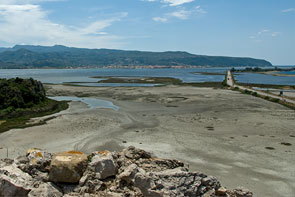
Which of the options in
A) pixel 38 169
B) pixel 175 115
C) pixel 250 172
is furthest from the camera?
pixel 175 115

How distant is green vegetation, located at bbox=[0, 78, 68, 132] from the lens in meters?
38.2

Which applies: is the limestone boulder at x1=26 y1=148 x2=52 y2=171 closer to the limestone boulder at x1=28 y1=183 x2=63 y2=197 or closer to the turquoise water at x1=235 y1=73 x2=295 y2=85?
the limestone boulder at x1=28 y1=183 x2=63 y2=197

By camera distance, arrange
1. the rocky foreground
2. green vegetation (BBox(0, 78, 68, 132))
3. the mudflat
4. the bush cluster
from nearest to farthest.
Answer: the rocky foreground
the mudflat
green vegetation (BBox(0, 78, 68, 132))
the bush cluster

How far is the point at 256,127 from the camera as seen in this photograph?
1369 inches

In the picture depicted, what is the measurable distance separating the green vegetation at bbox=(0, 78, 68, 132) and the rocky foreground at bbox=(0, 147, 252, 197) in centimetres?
2799

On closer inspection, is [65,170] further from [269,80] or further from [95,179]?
[269,80]

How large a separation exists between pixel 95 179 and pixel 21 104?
41034 mm

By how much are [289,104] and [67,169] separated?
2195 inches

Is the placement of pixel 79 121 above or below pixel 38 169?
below

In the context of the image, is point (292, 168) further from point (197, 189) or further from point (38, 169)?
point (38, 169)

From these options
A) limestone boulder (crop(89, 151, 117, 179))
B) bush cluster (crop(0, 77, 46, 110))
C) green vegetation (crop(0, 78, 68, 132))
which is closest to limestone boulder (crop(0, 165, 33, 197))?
limestone boulder (crop(89, 151, 117, 179))

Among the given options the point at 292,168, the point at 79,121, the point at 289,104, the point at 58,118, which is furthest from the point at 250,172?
the point at 289,104

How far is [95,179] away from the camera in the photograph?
1012cm

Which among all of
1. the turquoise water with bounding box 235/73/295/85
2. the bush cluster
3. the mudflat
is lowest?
the mudflat
